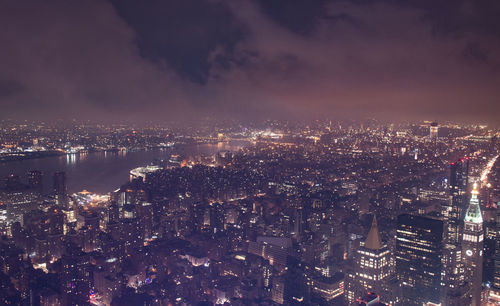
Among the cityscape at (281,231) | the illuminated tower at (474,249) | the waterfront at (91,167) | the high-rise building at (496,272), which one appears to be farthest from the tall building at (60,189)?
the high-rise building at (496,272)

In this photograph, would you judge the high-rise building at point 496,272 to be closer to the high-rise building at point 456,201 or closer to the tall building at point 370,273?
the high-rise building at point 456,201

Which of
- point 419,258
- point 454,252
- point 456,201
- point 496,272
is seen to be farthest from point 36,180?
point 496,272

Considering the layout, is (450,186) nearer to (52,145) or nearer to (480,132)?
(480,132)

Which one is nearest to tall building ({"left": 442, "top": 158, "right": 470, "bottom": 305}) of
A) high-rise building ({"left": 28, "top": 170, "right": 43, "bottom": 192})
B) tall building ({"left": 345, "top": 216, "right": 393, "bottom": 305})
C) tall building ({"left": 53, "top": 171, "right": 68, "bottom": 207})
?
tall building ({"left": 345, "top": 216, "right": 393, "bottom": 305})

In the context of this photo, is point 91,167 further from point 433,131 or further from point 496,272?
point 496,272

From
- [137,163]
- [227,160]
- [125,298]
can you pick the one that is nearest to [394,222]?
[125,298]

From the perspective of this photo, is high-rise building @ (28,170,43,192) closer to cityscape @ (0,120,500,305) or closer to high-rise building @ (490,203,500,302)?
cityscape @ (0,120,500,305)
